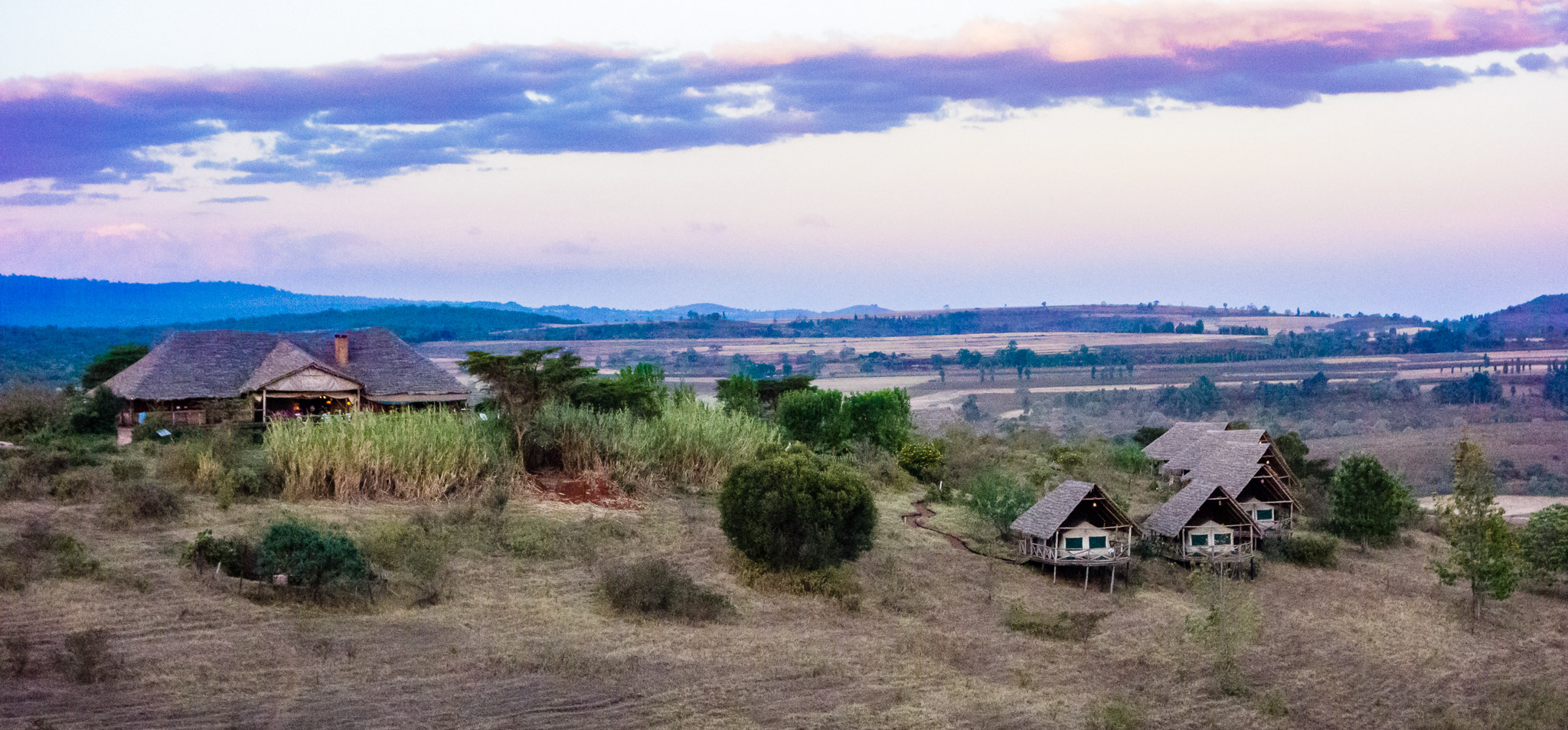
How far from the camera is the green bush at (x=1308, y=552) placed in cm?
3244

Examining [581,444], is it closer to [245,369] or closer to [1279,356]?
[245,369]

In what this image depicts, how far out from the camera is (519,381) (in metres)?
30.6

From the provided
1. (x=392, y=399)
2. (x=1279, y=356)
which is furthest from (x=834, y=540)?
(x=1279, y=356)

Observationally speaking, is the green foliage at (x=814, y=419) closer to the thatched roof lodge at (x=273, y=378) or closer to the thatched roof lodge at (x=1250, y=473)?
the thatched roof lodge at (x=273, y=378)

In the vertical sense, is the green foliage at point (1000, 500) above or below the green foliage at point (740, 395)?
below

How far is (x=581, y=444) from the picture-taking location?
29516mm

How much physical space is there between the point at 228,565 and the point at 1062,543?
17.4 metres

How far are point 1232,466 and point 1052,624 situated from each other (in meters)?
13.0

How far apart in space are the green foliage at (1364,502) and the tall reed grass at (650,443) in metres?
17.1

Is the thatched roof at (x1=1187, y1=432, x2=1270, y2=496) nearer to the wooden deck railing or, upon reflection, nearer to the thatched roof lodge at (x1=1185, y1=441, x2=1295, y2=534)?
the thatched roof lodge at (x1=1185, y1=441, x2=1295, y2=534)

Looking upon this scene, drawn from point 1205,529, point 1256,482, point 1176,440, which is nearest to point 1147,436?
point 1176,440

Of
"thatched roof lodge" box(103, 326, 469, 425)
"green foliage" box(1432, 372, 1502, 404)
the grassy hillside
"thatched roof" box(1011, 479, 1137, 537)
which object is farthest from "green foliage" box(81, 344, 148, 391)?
"green foliage" box(1432, 372, 1502, 404)

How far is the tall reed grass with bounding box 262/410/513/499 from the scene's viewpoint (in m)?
25.3

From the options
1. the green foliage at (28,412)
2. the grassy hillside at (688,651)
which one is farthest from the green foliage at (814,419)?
the green foliage at (28,412)
